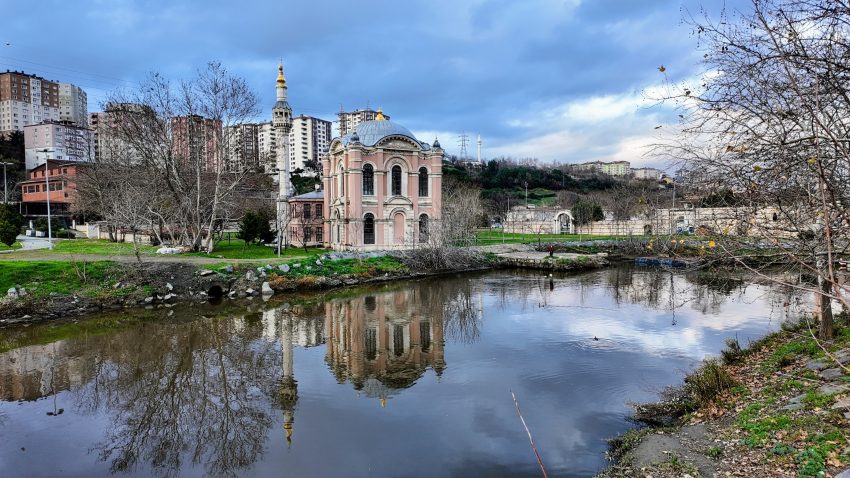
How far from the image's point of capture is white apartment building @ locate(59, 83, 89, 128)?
327 feet

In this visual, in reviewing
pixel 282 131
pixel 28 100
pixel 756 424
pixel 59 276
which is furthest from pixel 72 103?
pixel 756 424

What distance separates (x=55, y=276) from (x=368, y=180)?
20.1m

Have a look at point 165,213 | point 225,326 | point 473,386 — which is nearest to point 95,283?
point 225,326

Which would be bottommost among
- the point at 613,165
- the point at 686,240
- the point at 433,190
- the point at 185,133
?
the point at 686,240

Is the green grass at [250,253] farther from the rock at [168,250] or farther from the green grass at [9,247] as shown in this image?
the green grass at [9,247]

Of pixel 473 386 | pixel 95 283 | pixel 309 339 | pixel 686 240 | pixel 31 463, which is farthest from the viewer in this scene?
pixel 95 283

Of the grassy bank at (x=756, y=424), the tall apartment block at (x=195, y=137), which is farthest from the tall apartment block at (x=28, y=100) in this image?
the grassy bank at (x=756, y=424)

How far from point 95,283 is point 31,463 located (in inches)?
597

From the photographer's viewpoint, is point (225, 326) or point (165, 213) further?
point (165, 213)

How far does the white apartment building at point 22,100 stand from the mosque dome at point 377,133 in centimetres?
8049

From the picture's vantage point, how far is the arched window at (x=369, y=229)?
35725 millimetres

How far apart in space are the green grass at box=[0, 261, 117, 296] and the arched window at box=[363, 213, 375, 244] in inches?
657

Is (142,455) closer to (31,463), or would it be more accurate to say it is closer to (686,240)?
(31,463)

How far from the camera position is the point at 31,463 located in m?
8.17
